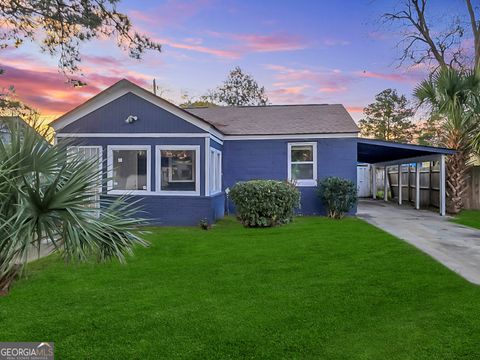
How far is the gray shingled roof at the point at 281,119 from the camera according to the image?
531 inches

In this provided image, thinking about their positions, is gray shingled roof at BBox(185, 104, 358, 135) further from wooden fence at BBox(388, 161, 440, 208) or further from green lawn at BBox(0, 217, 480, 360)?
green lawn at BBox(0, 217, 480, 360)

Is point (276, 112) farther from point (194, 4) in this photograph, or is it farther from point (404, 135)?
point (404, 135)

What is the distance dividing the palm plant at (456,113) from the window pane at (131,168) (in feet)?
33.4

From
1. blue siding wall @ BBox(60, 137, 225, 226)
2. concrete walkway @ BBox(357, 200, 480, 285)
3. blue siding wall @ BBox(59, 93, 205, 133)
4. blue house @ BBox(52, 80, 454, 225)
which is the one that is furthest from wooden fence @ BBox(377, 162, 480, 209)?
blue siding wall @ BBox(59, 93, 205, 133)

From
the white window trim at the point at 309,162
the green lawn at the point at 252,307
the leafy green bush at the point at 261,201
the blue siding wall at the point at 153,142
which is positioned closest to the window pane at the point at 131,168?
the blue siding wall at the point at 153,142

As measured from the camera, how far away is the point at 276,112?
51.8 feet

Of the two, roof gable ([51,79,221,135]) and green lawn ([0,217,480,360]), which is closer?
green lawn ([0,217,480,360])

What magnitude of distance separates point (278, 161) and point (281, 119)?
2.08 meters

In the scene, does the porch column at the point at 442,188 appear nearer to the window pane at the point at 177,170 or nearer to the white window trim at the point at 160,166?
the white window trim at the point at 160,166

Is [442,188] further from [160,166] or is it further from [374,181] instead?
[160,166]

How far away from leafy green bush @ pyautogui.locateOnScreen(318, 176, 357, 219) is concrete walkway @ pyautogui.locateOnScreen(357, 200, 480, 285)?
83 centimetres

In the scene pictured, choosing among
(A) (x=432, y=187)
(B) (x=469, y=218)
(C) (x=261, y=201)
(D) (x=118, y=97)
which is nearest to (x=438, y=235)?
(B) (x=469, y=218)

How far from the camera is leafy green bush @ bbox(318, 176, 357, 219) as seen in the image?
41.1 feet

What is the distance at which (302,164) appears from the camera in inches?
533
